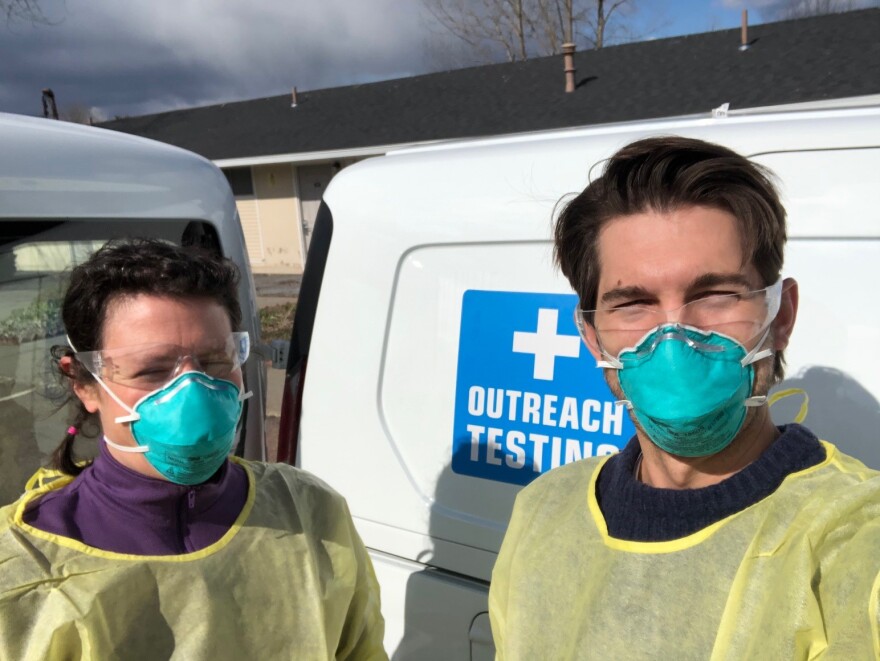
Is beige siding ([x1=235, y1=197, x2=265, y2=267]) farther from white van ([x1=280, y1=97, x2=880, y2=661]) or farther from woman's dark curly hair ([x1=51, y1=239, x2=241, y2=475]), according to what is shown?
woman's dark curly hair ([x1=51, y1=239, x2=241, y2=475])

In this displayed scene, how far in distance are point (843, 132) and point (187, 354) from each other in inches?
58.4

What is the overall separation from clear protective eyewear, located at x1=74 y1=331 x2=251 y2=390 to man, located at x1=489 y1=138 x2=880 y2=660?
0.78m

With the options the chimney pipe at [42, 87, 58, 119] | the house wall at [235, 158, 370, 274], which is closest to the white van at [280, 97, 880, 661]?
the house wall at [235, 158, 370, 274]

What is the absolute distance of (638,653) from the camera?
1.17 metres

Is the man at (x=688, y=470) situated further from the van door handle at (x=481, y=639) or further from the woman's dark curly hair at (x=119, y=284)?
the woman's dark curly hair at (x=119, y=284)

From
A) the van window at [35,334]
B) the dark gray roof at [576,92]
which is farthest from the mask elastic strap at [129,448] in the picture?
the dark gray roof at [576,92]

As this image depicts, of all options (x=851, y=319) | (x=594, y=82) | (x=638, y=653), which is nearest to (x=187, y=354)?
(x=638, y=653)

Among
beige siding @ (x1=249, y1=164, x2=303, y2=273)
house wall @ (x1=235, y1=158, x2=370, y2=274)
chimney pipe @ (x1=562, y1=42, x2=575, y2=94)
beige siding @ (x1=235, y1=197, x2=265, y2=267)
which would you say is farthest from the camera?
beige siding @ (x1=235, y1=197, x2=265, y2=267)

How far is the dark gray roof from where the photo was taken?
472 inches

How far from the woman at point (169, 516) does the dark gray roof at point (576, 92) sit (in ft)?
38.9

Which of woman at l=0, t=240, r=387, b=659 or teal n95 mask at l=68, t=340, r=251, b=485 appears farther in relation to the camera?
teal n95 mask at l=68, t=340, r=251, b=485

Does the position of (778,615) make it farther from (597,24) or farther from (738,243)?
(597,24)

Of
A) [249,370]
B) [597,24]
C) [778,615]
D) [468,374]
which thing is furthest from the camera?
[597,24]

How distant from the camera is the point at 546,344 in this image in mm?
1801
